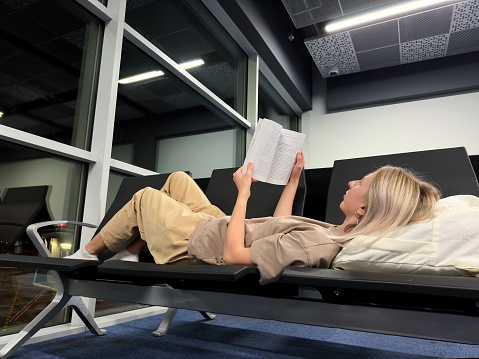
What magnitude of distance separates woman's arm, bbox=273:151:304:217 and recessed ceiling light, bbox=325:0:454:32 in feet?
8.09

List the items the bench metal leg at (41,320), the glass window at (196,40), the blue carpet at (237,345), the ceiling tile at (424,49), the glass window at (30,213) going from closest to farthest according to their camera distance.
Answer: the bench metal leg at (41,320), the blue carpet at (237,345), the glass window at (30,213), the glass window at (196,40), the ceiling tile at (424,49)

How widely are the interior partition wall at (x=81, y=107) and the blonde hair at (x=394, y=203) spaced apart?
5.04 ft

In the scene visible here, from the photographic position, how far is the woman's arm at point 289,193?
1.59 meters

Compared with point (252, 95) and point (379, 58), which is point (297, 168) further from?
point (379, 58)

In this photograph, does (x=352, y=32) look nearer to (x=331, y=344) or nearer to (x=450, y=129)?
(x=450, y=129)

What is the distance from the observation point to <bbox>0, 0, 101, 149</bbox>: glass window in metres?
1.79

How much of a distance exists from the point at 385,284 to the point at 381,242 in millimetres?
151

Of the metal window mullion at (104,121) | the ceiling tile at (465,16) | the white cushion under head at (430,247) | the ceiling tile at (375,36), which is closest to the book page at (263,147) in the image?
the white cushion under head at (430,247)

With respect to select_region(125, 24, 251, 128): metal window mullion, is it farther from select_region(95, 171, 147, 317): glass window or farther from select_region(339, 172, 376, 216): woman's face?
select_region(339, 172, 376, 216): woman's face

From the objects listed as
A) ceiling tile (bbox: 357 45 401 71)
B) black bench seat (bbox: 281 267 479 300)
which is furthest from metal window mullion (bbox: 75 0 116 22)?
ceiling tile (bbox: 357 45 401 71)

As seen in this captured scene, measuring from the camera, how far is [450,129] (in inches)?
163

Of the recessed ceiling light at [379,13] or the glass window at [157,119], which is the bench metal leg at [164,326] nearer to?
the glass window at [157,119]

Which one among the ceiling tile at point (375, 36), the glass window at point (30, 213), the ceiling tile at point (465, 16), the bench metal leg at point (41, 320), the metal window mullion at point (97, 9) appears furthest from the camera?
the ceiling tile at point (375, 36)

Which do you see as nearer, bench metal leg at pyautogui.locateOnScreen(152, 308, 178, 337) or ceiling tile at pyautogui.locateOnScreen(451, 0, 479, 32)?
bench metal leg at pyautogui.locateOnScreen(152, 308, 178, 337)
